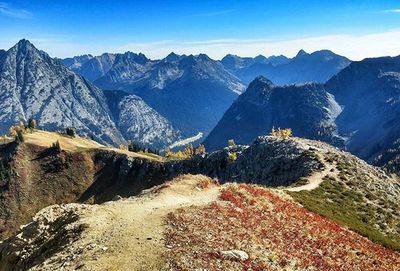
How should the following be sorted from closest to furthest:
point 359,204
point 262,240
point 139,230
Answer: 1. point 139,230
2. point 262,240
3. point 359,204

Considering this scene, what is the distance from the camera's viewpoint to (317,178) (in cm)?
8650

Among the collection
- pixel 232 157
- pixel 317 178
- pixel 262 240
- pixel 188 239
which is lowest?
pixel 232 157

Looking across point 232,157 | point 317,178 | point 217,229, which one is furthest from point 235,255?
point 232,157

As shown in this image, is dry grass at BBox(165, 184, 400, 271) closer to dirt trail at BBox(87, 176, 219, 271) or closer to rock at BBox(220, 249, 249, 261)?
rock at BBox(220, 249, 249, 261)

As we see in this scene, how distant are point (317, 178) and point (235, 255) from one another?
56.3m

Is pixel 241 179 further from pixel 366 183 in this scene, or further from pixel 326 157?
pixel 366 183

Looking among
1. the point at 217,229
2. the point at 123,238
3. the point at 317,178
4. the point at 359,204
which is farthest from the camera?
the point at 317,178

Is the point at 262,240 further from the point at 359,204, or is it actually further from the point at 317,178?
the point at 317,178

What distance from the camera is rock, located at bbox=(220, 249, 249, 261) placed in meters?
33.8

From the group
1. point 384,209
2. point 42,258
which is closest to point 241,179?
point 384,209

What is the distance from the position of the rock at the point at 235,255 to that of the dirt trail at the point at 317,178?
139ft

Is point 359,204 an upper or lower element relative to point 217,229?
lower

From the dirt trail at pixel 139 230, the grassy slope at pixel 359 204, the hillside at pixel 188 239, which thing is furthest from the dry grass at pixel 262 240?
the grassy slope at pixel 359 204

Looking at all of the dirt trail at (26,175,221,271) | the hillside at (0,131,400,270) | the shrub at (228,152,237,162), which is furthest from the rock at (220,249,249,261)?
the shrub at (228,152,237,162)
